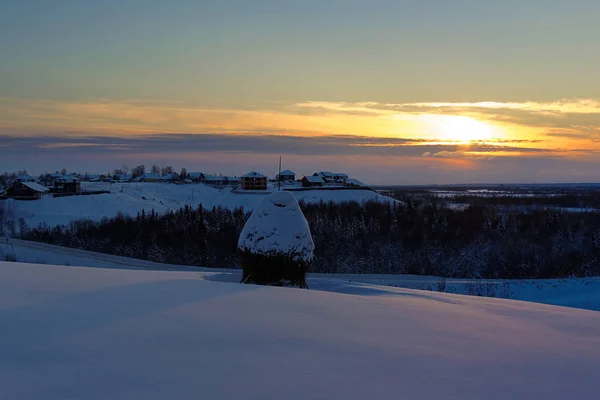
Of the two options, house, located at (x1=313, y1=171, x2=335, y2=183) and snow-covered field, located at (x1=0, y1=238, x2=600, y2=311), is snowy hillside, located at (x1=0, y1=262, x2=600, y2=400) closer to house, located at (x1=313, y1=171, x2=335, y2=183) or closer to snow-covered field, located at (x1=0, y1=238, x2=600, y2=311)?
snow-covered field, located at (x1=0, y1=238, x2=600, y2=311)

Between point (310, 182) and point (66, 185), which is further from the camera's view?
point (310, 182)

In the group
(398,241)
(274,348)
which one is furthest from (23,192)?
(274,348)

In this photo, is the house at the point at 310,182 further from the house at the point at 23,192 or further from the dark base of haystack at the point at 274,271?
the dark base of haystack at the point at 274,271

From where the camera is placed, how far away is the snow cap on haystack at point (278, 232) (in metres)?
11.6

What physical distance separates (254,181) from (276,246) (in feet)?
260

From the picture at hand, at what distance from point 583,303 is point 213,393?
18013 mm

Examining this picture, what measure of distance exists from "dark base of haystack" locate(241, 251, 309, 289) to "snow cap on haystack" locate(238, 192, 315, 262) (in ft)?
0.42

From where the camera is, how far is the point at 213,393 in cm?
370

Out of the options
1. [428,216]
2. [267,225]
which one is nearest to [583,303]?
[267,225]

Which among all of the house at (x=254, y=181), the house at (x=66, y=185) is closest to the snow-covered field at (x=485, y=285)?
the house at (x=66, y=185)

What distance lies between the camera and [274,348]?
4.75 m

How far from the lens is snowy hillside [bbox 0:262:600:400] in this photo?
3.85m

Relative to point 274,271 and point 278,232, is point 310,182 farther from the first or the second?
point 274,271

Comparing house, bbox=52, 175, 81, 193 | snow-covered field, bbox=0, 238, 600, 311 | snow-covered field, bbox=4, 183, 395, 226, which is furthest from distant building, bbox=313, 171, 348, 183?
snow-covered field, bbox=0, 238, 600, 311
